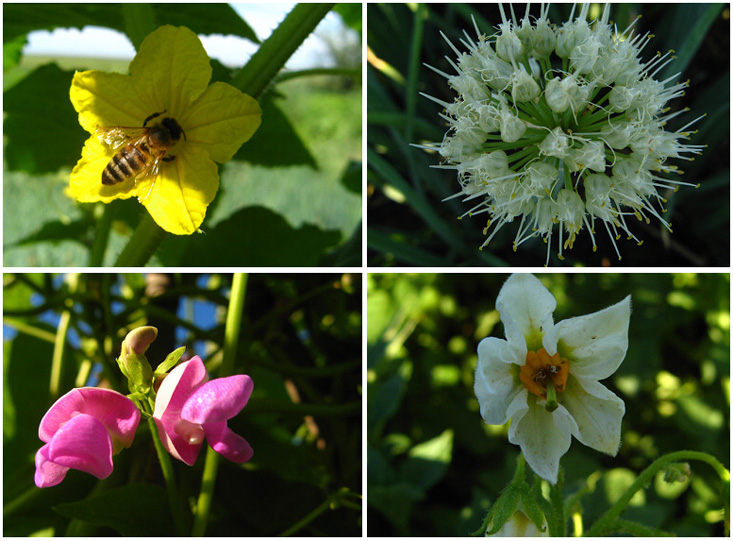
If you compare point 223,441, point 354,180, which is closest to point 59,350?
point 223,441

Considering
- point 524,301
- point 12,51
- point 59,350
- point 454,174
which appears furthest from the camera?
point 454,174

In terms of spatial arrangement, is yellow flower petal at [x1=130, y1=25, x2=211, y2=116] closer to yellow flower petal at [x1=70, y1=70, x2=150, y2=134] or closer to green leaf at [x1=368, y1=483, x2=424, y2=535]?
yellow flower petal at [x1=70, y1=70, x2=150, y2=134]

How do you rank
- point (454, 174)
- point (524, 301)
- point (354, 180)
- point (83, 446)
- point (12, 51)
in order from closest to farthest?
point (83, 446) < point (524, 301) < point (12, 51) < point (354, 180) < point (454, 174)

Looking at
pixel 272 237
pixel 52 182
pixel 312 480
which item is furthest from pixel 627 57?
pixel 52 182

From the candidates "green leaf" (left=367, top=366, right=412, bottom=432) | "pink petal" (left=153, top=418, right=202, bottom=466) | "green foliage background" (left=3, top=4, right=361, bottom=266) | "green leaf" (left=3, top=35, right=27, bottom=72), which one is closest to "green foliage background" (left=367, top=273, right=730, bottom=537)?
"green leaf" (left=367, top=366, right=412, bottom=432)

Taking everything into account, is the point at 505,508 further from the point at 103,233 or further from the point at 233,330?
the point at 103,233

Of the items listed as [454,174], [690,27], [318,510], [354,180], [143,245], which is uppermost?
[690,27]

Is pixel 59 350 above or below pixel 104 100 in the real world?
below
